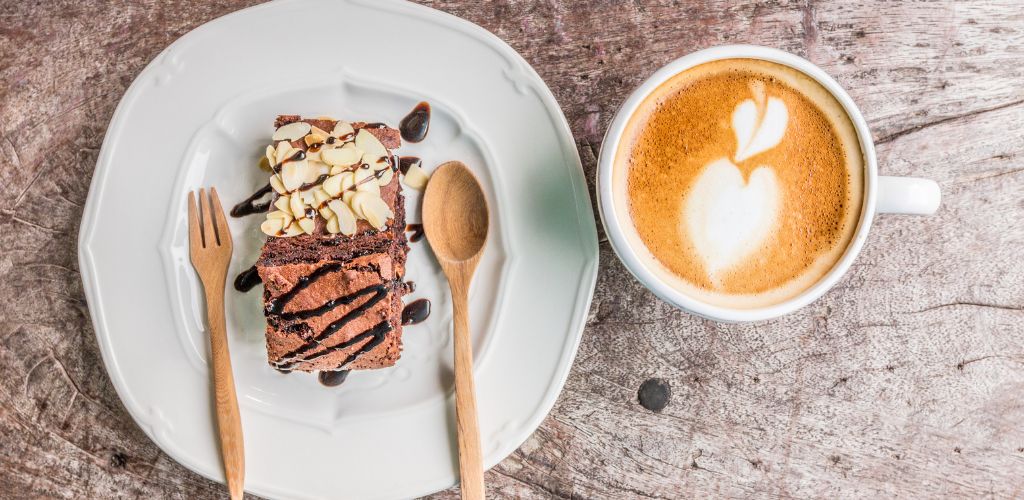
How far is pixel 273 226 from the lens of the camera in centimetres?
156

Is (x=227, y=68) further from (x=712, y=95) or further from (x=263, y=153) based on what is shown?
(x=712, y=95)

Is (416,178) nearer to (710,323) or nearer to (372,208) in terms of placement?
(372,208)

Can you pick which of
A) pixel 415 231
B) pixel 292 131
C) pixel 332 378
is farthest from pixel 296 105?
pixel 332 378

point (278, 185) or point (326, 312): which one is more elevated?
point (278, 185)

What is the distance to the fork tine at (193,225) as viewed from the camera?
1648 mm

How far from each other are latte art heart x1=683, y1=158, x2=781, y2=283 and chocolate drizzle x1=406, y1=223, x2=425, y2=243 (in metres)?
0.72

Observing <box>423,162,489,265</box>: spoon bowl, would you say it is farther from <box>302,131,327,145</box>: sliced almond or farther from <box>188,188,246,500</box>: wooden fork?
<box>188,188,246,500</box>: wooden fork

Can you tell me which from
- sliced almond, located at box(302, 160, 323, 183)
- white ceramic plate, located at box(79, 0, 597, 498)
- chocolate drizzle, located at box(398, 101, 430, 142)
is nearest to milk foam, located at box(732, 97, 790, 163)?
white ceramic plate, located at box(79, 0, 597, 498)

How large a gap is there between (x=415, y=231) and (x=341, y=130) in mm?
327

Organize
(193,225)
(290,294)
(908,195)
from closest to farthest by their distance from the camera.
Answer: (908,195), (290,294), (193,225)

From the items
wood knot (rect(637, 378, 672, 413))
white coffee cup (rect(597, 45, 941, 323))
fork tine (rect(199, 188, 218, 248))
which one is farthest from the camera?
wood knot (rect(637, 378, 672, 413))

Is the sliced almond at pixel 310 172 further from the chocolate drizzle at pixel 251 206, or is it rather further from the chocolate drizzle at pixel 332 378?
the chocolate drizzle at pixel 332 378

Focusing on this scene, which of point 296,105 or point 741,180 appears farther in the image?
point 296,105

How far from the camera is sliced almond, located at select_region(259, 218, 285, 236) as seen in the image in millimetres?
1556
